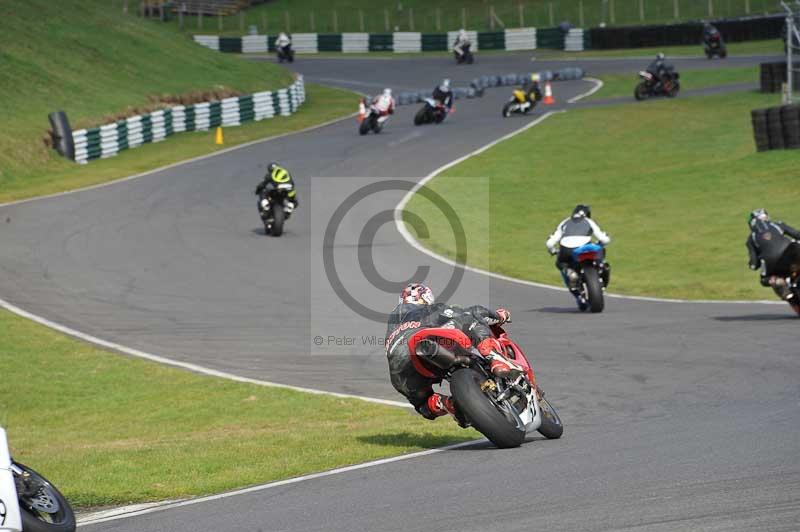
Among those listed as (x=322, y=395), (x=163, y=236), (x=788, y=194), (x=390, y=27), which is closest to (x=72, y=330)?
(x=322, y=395)

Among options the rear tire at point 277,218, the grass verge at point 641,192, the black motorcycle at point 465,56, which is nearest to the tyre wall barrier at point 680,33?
the black motorcycle at point 465,56

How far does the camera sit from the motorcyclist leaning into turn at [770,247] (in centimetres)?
1636

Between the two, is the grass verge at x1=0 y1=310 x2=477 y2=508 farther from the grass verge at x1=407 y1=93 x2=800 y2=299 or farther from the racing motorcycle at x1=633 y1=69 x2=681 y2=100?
the racing motorcycle at x1=633 y1=69 x2=681 y2=100

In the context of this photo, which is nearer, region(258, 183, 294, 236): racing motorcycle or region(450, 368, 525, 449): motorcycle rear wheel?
region(450, 368, 525, 449): motorcycle rear wheel

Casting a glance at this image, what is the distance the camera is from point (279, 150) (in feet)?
131

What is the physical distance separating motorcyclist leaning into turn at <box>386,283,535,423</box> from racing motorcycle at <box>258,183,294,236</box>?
1667 cm

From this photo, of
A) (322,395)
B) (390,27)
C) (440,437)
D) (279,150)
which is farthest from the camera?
(390,27)

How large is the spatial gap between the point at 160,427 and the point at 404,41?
60854 mm

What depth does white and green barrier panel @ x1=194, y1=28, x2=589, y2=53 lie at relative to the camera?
226 ft

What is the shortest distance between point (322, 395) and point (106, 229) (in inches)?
556

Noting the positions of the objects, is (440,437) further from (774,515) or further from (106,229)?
(106,229)

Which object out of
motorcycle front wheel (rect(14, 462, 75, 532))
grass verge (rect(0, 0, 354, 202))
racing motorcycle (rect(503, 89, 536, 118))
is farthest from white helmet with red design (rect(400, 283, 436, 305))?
racing motorcycle (rect(503, 89, 536, 118))

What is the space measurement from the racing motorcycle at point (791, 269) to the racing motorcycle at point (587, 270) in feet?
8.94

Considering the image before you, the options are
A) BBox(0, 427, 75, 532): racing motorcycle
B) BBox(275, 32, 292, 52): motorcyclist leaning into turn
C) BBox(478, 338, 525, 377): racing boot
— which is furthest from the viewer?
BBox(275, 32, 292, 52): motorcyclist leaning into turn
